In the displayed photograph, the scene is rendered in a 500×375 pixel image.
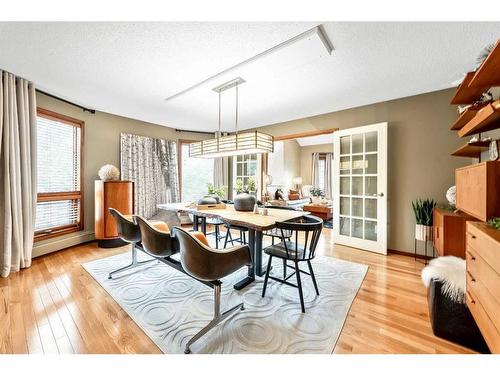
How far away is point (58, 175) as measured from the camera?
334 centimetres

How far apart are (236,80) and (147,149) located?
2846mm

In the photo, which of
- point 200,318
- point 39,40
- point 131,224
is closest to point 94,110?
point 39,40

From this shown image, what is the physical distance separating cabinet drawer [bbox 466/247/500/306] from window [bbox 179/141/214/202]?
4.66 metres

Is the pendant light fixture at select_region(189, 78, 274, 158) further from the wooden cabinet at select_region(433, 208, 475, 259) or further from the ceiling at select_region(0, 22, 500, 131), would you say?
the wooden cabinet at select_region(433, 208, 475, 259)

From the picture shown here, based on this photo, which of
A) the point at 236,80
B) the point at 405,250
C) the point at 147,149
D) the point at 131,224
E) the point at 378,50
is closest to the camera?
the point at 378,50

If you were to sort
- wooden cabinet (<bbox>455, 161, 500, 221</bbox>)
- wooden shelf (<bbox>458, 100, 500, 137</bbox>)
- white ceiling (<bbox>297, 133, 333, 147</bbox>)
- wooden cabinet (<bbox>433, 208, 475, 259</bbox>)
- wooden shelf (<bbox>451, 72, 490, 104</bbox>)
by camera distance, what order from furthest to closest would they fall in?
1. white ceiling (<bbox>297, 133, 333, 147</bbox>)
2. wooden cabinet (<bbox>433, 208, 475, 259</bbox>)
3. wooden shelf (<bbox>451, 72, 490, 104</bbox>)
4. wooden cabinet (<bbox>455, 161, 500, 221</bbox>)
5. wooden shelf (<bbox>458, 100, 500, 137</bbox>)

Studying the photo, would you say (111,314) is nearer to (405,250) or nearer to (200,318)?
(200,318)

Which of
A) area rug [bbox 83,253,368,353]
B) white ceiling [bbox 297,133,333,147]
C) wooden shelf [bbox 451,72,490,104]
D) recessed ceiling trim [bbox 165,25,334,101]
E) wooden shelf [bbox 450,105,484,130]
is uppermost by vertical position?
white ceiling [bbox 297,133,333,147]

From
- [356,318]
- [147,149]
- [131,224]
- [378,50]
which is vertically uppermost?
[378,50]

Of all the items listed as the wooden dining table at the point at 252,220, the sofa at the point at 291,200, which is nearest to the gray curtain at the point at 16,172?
the wooden dining table at the point at 252,220

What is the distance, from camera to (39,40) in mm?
1793

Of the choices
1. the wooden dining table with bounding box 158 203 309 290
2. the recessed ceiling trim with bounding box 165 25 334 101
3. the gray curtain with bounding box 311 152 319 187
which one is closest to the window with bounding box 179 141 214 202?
the wooden dining table with bounding box 158 203 309 290

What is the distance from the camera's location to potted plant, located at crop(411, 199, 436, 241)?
2732mm

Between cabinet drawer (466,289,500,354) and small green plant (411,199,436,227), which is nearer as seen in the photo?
cabinet drawer (466,289,500,354)
